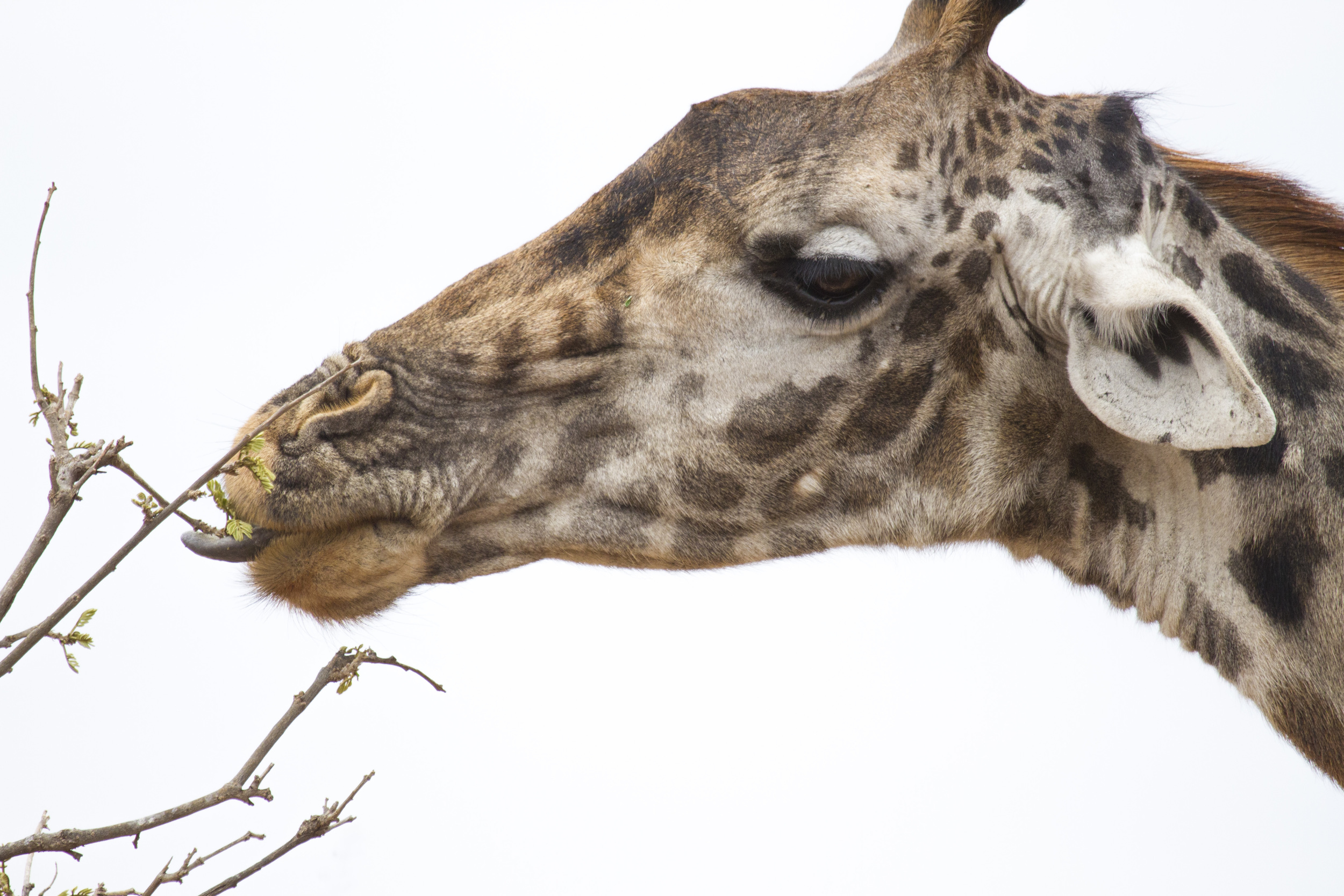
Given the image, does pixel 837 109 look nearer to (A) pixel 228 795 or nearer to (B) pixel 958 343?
(B) pixel 958 343

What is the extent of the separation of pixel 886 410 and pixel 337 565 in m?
1.68

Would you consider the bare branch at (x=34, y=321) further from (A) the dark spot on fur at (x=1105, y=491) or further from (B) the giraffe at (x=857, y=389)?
(A) the dark spot on fur at (x=1105, y=491)

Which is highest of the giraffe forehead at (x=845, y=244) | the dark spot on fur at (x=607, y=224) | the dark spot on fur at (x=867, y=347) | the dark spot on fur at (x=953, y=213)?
the dark spot on fur at (x=607, y=224)

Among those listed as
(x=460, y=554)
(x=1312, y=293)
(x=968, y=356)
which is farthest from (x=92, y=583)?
(x=1312, y=293)

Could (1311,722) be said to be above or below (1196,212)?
below

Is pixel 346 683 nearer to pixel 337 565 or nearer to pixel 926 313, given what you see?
pixel 337 565

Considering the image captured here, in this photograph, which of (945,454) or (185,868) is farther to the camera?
(945,454)

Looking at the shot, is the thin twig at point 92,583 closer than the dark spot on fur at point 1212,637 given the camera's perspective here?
Yes

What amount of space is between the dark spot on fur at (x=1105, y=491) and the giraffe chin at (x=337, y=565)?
198 cm

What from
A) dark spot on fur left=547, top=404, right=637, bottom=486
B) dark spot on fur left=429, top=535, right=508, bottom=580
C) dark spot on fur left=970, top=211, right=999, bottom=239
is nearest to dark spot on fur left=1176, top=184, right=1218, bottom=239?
dark spot on fur left=970, top=211, right=999, bottom=239

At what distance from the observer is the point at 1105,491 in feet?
12.2

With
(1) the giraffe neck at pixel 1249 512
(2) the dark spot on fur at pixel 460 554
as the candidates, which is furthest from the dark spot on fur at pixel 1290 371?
(2) the dark spot on fur at pixel 460 554

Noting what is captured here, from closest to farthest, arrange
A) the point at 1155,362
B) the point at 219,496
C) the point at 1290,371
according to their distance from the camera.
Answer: the point at 219,496 < the point at 1155,362 < the point at 1290,371

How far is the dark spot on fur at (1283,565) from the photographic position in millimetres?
3379
